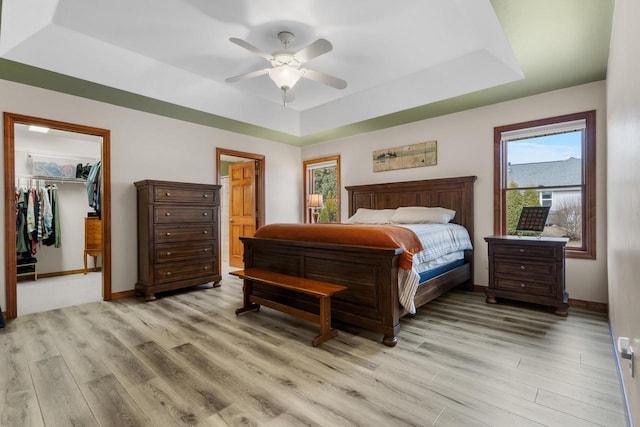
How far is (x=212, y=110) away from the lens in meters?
4.31

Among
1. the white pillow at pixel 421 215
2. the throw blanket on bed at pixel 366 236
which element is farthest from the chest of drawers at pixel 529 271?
the throw blanket on bed at pixel 366 236

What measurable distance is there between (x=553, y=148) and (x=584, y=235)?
105 cm

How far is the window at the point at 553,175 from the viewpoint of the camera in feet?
11.0

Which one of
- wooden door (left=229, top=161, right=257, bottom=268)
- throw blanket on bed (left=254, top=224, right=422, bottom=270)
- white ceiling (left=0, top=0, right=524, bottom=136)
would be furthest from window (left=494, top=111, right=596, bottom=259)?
wooden door (left=229, top=161, right=257, bottom=268)

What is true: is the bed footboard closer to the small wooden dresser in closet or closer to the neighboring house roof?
the small wooden dresser in closet

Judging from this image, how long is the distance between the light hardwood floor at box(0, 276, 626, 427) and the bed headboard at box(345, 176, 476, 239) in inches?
60.4

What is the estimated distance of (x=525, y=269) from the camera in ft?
10.6

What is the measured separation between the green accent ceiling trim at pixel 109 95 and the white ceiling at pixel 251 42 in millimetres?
105

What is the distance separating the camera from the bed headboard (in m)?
4.16

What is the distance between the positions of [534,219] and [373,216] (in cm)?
198

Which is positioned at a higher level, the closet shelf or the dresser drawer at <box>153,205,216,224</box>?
the closet shelf

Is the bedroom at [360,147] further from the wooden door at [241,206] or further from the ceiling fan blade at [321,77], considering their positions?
the ceiling fan blade at [321,77]

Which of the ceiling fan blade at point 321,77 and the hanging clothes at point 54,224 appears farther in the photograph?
the hanging clothes at point 54,224

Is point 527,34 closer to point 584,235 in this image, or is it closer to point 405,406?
point 584,235
